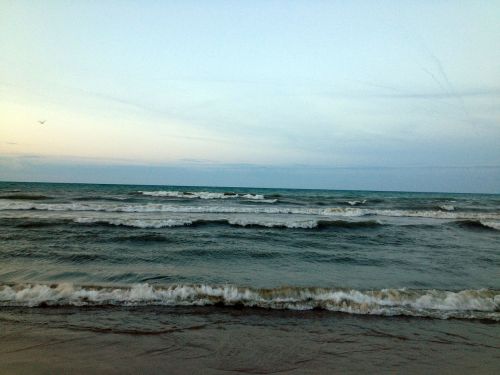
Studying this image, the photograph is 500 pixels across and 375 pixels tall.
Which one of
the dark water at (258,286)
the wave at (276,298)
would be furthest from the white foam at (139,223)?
the wave at (276,298)

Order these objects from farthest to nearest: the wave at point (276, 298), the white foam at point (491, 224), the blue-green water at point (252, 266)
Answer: the white foam at point (491, 224) < the blue-green water at point (252, 266) < the wave at point (276, 298)

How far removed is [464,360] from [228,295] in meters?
3.74

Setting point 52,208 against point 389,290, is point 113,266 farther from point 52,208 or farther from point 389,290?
point 52,208

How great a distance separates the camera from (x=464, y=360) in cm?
432

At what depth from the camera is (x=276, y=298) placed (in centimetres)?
627

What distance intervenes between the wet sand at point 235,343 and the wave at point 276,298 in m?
0.29

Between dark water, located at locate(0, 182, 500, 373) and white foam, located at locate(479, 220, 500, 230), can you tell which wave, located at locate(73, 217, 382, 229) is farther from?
white foam, located at locate(479, 220, 500, 230)

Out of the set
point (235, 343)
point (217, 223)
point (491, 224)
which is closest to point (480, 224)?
point (491, 224)

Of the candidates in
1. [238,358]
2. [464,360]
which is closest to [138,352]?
[238,358]

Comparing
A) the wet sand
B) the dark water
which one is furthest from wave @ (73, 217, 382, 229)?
the wet sand

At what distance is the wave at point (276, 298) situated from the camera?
5914 millimetres

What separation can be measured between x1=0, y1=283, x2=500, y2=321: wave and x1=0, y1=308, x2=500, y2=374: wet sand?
0.29 metres

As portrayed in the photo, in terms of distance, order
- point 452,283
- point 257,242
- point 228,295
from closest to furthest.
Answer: point 228,295
point 452,283
point 257,242

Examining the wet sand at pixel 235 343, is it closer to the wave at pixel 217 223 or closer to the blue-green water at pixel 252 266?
the blue-green water at pixel 252 266
